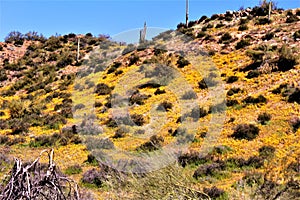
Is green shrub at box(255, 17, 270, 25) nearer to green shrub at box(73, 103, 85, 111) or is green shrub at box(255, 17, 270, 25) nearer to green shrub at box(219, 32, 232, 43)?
green shrub at box(219, 32, 232, 43)

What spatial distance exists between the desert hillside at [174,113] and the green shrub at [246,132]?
6 cm

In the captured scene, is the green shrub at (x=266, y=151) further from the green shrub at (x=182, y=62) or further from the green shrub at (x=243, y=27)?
the green shrub at (x=243, y=27)

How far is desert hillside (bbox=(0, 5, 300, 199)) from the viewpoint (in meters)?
8.62

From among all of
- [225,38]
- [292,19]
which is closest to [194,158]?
[225,38]

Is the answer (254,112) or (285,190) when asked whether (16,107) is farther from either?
(285,190)

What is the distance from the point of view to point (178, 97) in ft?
82.4

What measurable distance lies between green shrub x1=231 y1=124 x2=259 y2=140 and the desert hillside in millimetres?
63

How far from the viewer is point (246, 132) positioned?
17.1 m

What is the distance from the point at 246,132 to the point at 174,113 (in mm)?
6222

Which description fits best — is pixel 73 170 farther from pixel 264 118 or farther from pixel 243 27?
pixel 243 27

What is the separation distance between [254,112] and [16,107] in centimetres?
1805

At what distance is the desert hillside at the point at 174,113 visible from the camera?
8.62 metres

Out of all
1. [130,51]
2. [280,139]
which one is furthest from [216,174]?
[130,51]

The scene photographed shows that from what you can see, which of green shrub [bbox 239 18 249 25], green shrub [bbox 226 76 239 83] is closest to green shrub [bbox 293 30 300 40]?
green shrub [bbox 226 76 239 83]
